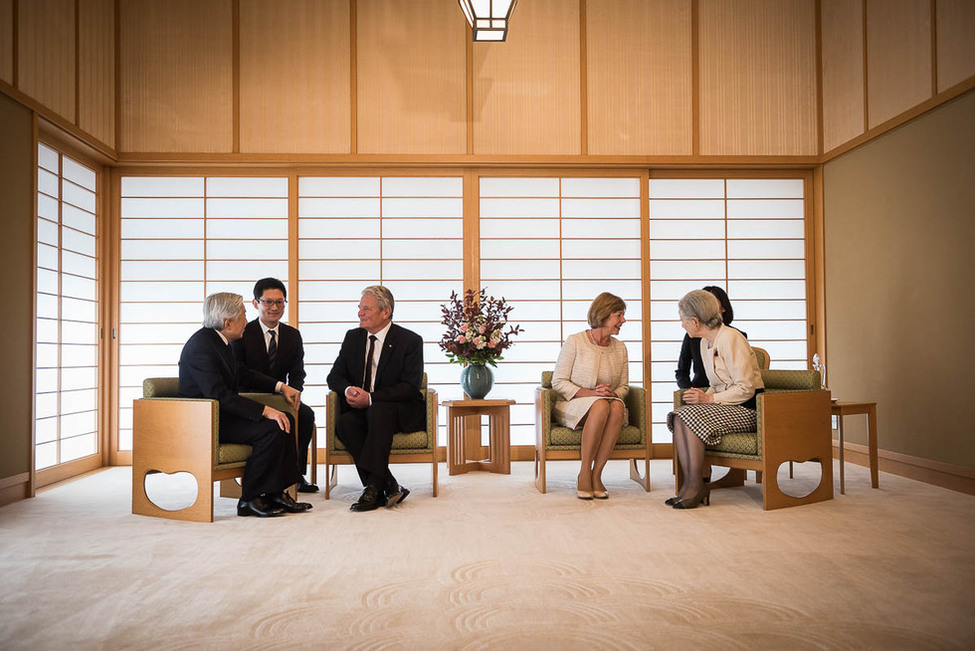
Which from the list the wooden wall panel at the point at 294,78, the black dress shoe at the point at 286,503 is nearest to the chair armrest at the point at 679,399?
the black dress shoe at the point at 286,503

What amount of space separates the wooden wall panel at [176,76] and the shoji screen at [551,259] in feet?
6.95

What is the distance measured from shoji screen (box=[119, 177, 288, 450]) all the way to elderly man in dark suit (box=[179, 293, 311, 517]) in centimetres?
187

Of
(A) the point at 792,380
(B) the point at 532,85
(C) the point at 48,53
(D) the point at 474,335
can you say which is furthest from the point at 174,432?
(B) the point at 532,85

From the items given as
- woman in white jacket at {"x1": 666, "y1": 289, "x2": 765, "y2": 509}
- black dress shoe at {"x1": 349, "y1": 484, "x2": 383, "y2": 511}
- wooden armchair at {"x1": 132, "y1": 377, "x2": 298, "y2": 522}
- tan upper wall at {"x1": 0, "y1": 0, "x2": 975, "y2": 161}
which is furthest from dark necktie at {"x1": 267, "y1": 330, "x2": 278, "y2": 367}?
woman in white jacket at {"x1": 666, "y1": 289, "x2": 765, "y2": 509}

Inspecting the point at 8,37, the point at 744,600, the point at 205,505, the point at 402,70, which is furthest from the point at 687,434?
the point at 8,37

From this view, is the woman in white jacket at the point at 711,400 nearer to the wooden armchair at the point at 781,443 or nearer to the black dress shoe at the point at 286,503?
the wooden armchair at the point at 781,443

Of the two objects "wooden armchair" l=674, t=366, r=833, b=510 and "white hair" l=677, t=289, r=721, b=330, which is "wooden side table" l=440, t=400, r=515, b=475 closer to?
"wooden armchair" l=674, t=366, r=833, b=510

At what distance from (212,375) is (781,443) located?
292 centimetres

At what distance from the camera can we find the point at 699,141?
561 cm

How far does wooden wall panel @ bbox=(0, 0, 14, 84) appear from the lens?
12.9ft

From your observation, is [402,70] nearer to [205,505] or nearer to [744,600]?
[205,505]

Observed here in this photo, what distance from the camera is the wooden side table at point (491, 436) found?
16.0 feet

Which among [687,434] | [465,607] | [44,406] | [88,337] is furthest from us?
[88,337]

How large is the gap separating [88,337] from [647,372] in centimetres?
417
